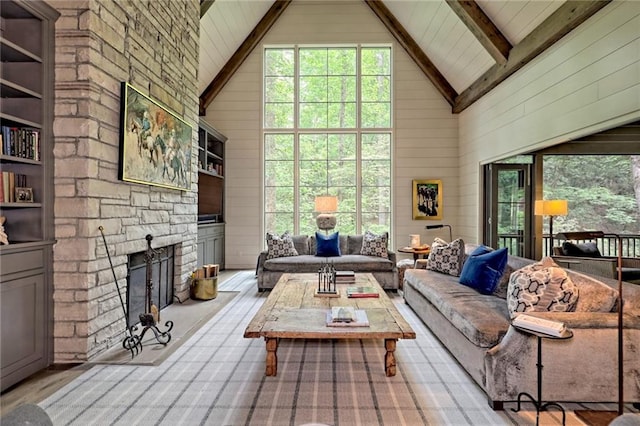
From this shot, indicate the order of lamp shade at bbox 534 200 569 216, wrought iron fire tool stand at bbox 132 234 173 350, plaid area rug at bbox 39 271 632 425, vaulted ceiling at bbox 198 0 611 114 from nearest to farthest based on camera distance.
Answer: plaid area rug at bbox 39 271 632 425 < wrought iron fire tool stand at bbox 132 234 173 350 < vaulted ceiling at bbox 198 0 611 114 < lamp shade at bbox 534 200 569 216

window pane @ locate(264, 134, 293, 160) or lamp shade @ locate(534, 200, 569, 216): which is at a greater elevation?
window pane @ locate(264, 134, 293, 160)

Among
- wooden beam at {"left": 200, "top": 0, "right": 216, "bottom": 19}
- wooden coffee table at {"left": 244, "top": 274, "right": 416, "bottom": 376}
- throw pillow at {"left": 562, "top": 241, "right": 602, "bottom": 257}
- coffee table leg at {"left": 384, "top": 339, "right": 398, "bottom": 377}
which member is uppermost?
wooden beam at {"left": 200, "top": 0, "right": 216, "bottom": 19}

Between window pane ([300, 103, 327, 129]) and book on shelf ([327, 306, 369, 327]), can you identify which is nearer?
book on shelf ([327, 306, 369, 327])

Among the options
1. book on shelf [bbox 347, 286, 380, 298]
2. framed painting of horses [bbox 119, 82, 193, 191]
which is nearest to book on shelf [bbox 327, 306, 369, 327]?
book on shelf [bbox 347, 286, 380, 298]

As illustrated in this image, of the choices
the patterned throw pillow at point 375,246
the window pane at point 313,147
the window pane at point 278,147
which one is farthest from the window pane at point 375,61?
the patterned throw pillow at point 375,246

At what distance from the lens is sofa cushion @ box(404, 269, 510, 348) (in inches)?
95.3

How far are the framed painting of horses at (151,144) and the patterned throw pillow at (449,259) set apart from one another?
10.7ft

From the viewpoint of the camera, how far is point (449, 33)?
5.97m

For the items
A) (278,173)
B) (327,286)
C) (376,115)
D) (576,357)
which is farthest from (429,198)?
(576,357)

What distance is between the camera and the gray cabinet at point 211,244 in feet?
20.7

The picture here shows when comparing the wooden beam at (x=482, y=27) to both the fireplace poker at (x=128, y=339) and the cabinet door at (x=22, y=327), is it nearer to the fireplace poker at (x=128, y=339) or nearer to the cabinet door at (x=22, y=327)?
the fireplace poker at (x=128, y=339)

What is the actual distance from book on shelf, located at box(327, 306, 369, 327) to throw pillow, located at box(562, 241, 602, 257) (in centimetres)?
426

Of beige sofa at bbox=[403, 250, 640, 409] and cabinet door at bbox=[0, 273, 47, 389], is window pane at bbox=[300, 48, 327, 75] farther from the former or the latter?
beige sofa at bbox=[403, 250, 640, 409]

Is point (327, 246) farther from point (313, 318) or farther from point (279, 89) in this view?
point (279, 89)
